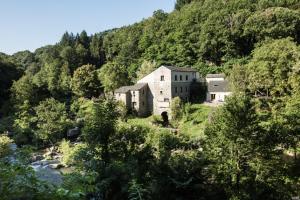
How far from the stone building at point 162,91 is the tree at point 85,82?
1114cm

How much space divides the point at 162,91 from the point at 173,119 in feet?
20.5

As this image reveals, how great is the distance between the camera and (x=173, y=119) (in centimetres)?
4509

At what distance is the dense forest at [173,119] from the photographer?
1577cm

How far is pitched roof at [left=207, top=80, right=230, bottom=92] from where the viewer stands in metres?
48.9

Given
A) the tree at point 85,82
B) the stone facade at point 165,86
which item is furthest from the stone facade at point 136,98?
the tree at point 85,82

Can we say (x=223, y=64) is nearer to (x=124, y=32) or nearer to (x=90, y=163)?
(x=124, y=32)

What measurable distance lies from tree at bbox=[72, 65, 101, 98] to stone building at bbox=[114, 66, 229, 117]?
11.1m

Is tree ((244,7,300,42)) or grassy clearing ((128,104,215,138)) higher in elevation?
tree ((244,7,300,42))

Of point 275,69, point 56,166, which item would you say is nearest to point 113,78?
point 56,166

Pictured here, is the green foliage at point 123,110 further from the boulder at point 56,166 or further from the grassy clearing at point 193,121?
the boulder at point 56,166

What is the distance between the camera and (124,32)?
96.6 meters

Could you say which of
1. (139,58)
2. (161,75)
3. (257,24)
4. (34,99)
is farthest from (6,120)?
(257,24)

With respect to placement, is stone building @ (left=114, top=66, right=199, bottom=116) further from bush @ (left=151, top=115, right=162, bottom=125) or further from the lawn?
the lawn

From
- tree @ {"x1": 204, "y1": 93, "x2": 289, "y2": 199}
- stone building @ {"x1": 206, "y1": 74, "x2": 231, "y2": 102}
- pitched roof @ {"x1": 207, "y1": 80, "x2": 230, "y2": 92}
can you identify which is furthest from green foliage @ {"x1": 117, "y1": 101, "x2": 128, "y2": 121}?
tree @ {"x1": 204, "y1": 93, "x2": 289, "y2": 199}
